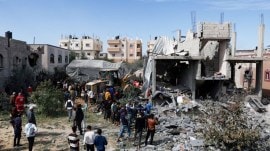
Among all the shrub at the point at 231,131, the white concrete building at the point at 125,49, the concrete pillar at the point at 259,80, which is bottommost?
the shrub at the point at 231,131

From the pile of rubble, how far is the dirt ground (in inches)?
97.9

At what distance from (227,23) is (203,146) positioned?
1476cm

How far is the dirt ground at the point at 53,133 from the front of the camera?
14.6 metres

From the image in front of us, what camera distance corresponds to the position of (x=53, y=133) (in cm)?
1697

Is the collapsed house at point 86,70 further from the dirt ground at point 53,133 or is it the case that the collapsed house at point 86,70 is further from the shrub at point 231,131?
the shrub at point 231,131

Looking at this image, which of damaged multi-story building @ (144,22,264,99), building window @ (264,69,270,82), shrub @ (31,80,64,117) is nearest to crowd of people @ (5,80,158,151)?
shrub @ (31,80,64,117)

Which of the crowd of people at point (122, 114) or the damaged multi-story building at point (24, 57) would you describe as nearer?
the crowd of people at point (122, 114)

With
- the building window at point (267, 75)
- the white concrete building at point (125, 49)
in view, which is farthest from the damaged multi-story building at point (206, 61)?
the white concrete building at point (125, 49)

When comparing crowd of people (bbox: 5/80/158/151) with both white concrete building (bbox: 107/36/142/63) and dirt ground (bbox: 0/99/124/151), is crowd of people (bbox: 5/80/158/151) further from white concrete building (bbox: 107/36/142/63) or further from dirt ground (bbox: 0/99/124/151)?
white concrete building (bbox: 107/36/142/63)

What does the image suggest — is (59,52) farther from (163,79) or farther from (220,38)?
(220,38)

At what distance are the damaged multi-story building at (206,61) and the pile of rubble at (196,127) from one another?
3.82 meters

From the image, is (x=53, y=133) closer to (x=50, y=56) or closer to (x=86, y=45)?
(x=50, y=56)

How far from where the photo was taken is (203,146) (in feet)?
48.0

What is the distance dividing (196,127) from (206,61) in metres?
11.8
